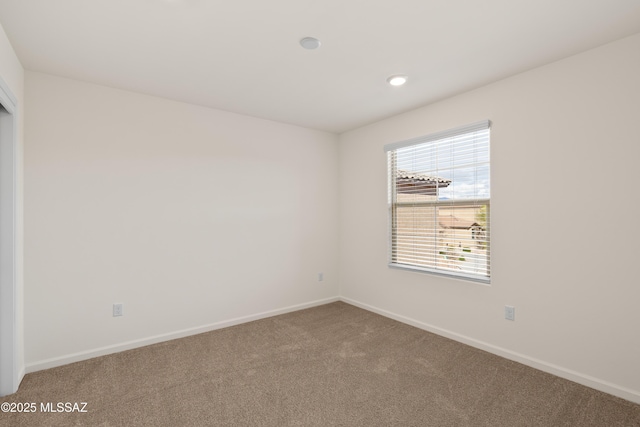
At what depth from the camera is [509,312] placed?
2.79 metres

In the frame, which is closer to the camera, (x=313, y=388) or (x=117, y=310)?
(x=313, y=388)

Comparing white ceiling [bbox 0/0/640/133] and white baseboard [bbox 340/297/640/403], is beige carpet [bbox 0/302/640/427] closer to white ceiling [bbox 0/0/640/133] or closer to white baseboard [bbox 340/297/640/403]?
white baseboard [bbox 340/297/640/403]

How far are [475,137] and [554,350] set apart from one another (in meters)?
1.99

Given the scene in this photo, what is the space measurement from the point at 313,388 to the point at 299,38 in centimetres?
256

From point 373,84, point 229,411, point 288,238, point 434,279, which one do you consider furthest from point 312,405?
point 373,84

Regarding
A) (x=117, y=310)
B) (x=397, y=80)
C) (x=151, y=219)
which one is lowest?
(x=117, y=310)

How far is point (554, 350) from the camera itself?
2.52 metres

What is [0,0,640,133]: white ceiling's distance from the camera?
1865 millimetres

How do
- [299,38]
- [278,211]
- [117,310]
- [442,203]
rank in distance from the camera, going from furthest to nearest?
[278,211]
[442,203]
[117,310]
[299,38]

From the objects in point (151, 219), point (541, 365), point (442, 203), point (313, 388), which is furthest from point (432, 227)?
point (151, 219)

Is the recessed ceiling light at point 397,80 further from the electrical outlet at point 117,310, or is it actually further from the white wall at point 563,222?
the electrical outlet at point 117,310

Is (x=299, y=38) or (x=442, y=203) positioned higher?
(x=299, y=38)

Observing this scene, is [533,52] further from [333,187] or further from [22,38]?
[22,38]

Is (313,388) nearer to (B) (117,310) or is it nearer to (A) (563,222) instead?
(B) (117,310)
